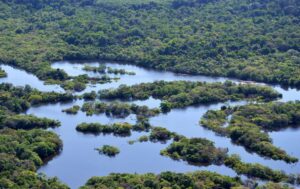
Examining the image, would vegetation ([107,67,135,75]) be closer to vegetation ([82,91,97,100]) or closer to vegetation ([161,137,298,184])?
vegetation ([82,91,97,100])

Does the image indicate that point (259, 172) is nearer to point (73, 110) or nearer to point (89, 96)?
point (73, 110)

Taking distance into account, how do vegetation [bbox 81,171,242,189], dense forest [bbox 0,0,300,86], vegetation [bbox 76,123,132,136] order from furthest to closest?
dense forest [bbox 0,0,300,86]
vegetation [bbox 76,123,132,136]
vegetation [bbox 81,171,242,189]

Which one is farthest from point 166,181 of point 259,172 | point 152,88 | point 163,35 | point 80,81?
point 163,35

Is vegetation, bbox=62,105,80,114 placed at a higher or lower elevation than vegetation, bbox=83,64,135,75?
lower

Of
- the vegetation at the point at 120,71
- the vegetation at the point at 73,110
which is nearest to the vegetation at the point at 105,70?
the vegetation at the point at 120,71

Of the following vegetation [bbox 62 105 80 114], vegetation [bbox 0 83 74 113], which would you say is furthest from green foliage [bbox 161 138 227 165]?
vegetation [bbox 0 83 74 113]

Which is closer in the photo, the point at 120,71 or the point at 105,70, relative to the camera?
the point at 120,71
